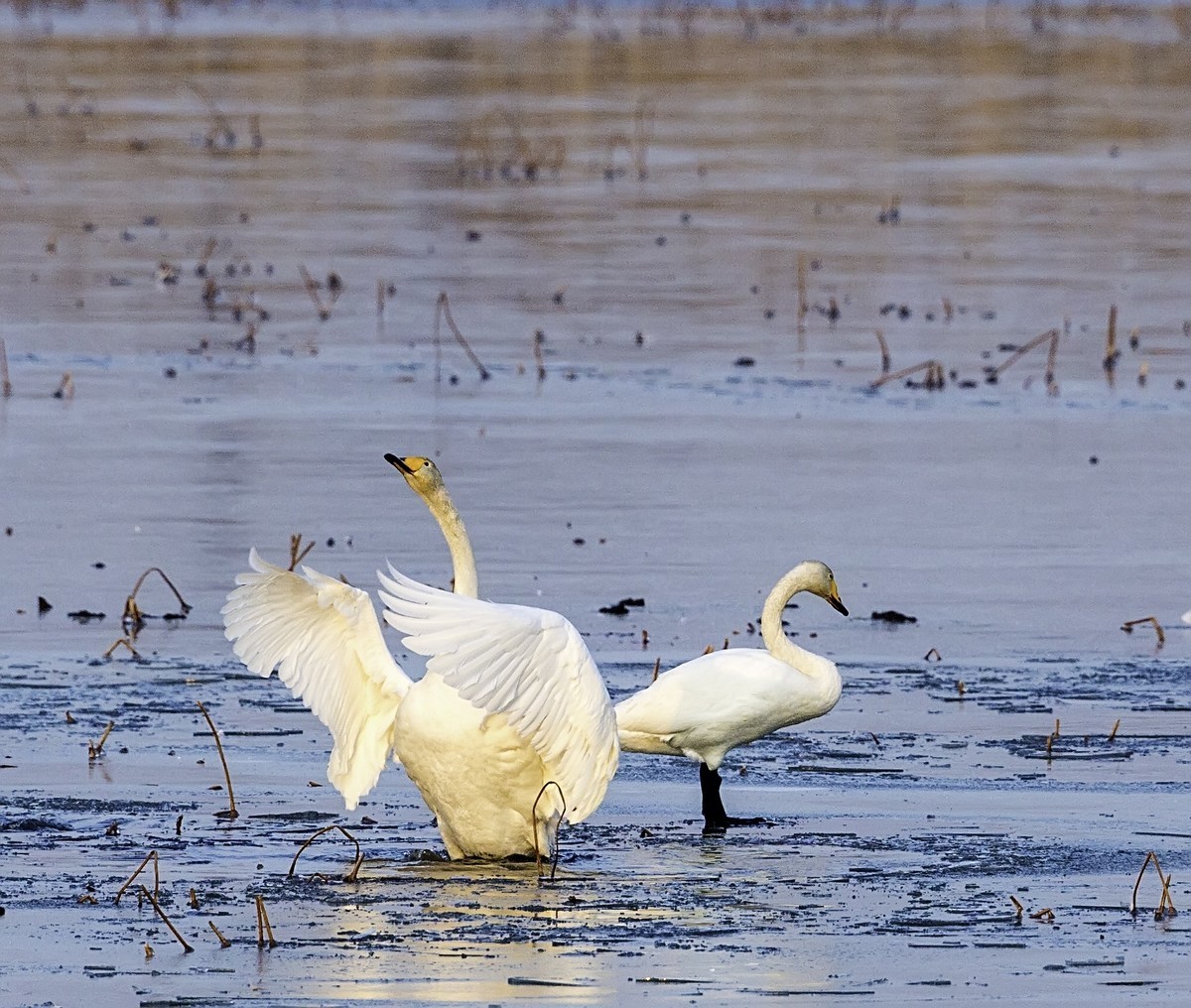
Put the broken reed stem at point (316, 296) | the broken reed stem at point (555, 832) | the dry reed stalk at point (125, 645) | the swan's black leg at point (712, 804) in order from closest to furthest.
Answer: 1. the broken reed stem at point (555, 832)
2. the swan's black leg at point (712, 804)
3. the dry reed stalk at point (125, 645)
4. the broken reed stem at point (316, 296)

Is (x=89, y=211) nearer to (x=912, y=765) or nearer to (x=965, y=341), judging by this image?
(x=965, y=341)

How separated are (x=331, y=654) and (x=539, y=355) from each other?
30.4 ft

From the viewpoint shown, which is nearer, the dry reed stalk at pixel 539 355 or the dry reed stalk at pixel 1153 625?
the dry reed stalk at pixel 1153 625

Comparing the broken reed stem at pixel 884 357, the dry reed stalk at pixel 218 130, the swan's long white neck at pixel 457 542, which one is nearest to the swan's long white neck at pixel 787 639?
the swan's long white neck at pixel 457 542

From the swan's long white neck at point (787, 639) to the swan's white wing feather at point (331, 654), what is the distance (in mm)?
1353

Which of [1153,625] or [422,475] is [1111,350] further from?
[422,475]

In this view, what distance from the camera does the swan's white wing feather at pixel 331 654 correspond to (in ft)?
26.9

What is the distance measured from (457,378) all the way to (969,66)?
27.5 metres

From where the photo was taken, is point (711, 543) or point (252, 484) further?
point (252, 484)

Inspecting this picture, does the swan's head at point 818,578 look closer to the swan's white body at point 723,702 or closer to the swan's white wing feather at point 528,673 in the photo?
the swan's white body at point 723,702

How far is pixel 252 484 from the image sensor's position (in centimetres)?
1384

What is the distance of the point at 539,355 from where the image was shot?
17547mm

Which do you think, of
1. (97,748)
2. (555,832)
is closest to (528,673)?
(555,832)

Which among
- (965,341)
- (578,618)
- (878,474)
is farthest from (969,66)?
(578,618)
